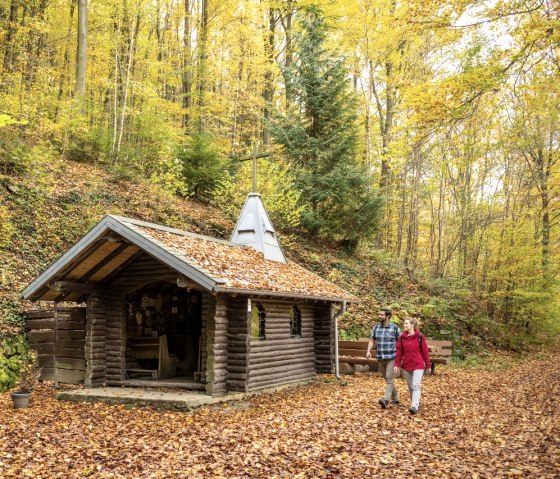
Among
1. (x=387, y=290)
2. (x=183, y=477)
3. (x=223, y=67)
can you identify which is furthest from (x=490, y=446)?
(x=223, y=67)

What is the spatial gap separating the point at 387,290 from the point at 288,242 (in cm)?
512

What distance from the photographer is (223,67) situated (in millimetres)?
28578

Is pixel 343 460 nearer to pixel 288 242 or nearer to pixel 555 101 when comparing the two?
pixel 555 101

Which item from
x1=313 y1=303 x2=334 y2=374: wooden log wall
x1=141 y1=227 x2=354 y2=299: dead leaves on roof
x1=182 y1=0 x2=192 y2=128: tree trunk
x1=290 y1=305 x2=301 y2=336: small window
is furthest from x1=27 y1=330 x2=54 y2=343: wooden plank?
x1=182 y1=0 x2=192 y2=128: tree trunk

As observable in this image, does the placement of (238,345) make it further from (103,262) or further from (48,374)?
(48,374)

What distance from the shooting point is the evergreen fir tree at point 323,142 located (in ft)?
78.4

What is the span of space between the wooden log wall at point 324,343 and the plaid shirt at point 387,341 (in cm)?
466

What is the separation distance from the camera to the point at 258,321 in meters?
12.4

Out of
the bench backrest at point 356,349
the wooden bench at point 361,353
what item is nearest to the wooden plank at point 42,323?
the wooden bench at point 361,353

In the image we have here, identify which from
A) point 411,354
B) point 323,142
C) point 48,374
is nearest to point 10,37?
point 323,142

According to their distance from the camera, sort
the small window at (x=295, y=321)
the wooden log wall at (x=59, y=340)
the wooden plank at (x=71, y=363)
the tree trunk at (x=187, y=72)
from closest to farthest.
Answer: the wooden plank at (x=71, y=363) < the wooden log wall at (x=59, y=340) < the small window at (x=295, y=321) < the tree trunk at (x=187, y=72)

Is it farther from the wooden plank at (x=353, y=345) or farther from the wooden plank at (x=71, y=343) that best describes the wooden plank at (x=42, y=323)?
the wooden plank at (x=353, y=345)

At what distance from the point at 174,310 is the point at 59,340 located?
327 centimetres

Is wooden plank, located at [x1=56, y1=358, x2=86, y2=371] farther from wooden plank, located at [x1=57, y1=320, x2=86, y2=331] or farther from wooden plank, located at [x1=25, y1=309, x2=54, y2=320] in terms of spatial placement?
wooden plank, located at [x1=25, y1=309, x2=54, y2=320]
